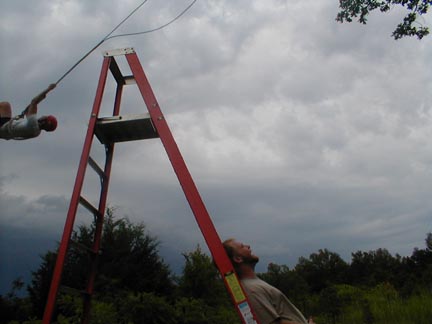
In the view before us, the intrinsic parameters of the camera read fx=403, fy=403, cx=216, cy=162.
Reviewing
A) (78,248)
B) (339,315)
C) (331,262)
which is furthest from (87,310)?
(331,262)

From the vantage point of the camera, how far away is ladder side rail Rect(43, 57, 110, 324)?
2586 mm

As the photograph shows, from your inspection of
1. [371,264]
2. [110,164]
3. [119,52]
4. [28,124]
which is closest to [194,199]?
[110,164]

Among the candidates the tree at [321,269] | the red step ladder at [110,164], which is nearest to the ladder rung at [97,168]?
the red step ladder at [110,164]

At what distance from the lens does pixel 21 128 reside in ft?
9.09

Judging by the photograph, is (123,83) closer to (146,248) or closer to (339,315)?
(339,315)

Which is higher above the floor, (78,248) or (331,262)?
(331,262)

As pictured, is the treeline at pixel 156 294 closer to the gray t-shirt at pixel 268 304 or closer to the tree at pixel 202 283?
the tree at pixel 202 283

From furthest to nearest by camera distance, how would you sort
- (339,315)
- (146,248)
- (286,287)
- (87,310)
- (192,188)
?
(286,287)
(146,248)
(339,315)
(87,310)
(192,188)

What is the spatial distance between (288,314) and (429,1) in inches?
216

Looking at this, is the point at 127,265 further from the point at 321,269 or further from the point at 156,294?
the point at 321,269

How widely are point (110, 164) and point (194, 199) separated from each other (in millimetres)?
1096

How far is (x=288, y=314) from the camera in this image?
8.41 feet

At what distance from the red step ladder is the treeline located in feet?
0.73

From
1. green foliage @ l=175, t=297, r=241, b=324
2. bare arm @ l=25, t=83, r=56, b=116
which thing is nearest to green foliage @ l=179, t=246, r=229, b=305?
green foliage @ l=175, t=297, r=241, b=324
